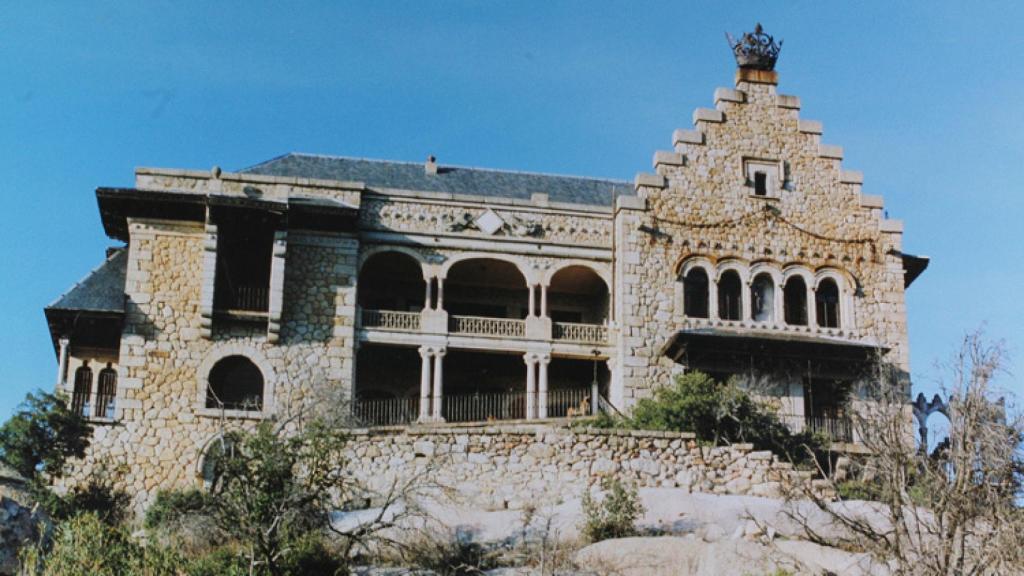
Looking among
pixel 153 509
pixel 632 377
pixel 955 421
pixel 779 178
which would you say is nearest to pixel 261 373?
pixel 153 509

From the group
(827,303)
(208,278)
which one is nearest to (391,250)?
(208,278)

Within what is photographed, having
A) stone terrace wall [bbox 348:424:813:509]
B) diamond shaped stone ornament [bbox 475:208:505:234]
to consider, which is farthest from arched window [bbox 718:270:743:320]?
stone terrace wall [bbox 348:424:813:509]

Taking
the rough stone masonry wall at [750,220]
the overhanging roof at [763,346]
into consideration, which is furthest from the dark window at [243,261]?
the overhanging roof at [763,346]

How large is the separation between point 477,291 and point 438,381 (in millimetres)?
4695

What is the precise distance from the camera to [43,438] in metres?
33.9

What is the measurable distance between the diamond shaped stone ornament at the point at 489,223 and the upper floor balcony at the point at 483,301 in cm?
80

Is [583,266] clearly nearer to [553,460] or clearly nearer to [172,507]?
[553,460]

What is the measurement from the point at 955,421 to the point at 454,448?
11883 mm

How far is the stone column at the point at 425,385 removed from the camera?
37.8 m

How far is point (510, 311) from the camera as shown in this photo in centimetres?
4219

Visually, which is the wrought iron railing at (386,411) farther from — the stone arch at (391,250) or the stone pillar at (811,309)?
the stone pillar at (811,309)

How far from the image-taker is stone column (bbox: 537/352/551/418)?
38156 mm

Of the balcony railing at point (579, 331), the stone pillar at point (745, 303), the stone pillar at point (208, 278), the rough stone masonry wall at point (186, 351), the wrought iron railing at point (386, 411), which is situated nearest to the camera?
the rough stone masonry wall at point (186, 351)

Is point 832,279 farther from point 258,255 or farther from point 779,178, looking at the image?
point 258,255
